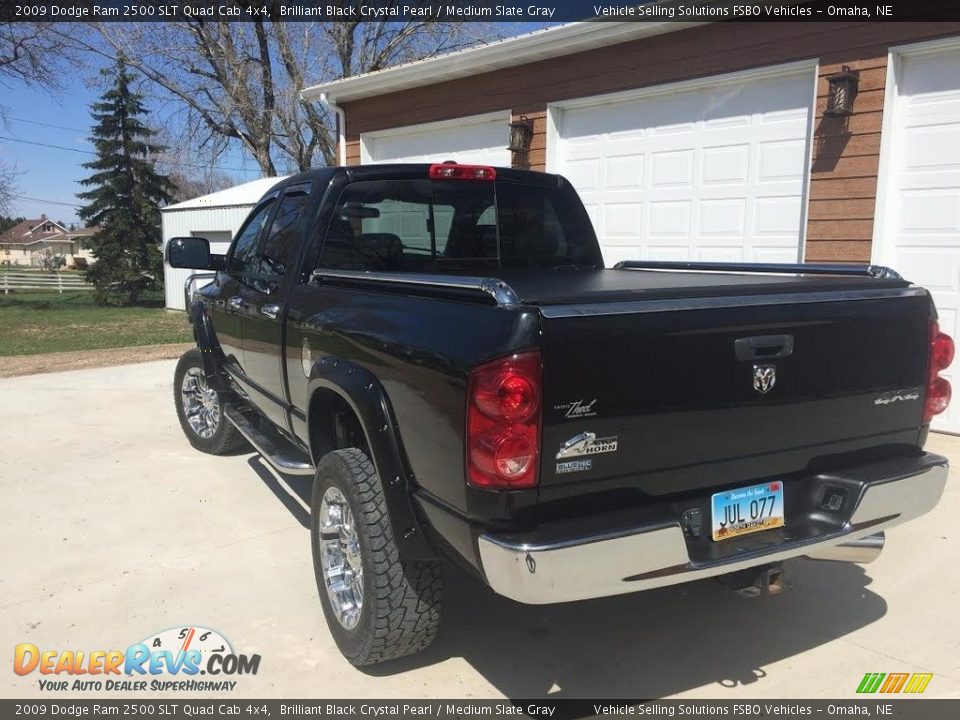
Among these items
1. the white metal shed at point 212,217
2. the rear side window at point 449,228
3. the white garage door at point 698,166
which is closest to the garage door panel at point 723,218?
the white garage door at point 698,166

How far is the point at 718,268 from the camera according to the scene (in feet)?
12.8

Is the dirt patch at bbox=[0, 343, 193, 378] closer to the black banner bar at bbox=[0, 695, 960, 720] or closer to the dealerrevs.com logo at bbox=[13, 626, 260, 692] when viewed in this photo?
the dealerrevs.com logo at bbox=[13, 626, 260, 692]

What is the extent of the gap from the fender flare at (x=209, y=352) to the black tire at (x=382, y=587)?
2541mm

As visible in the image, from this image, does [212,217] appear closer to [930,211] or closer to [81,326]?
[81,326]

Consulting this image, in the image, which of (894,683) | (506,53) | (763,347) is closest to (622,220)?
(506,53)

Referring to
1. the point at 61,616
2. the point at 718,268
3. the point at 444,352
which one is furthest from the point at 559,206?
the point at 61,616

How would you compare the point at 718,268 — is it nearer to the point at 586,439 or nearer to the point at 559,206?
the point at 559,206

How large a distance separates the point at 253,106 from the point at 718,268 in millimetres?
21378

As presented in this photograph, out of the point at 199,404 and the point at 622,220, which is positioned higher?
the point at 622,220

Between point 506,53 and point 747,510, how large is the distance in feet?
22.9

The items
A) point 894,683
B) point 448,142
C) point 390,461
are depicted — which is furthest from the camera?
point 448,142

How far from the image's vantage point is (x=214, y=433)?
225 inches

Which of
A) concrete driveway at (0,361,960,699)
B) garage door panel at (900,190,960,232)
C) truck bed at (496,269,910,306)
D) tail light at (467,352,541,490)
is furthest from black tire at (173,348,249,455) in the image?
garage door panel at (900,190,960,232)

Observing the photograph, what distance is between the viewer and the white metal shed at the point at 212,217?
1745 cm
